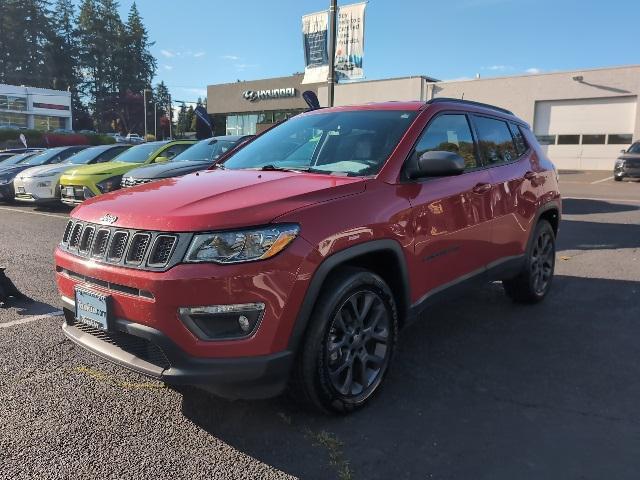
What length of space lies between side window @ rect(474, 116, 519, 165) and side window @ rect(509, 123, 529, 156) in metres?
0.08

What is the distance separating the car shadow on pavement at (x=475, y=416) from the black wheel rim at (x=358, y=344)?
0.19 metres

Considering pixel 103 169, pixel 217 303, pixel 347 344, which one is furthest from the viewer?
pixel 103 169

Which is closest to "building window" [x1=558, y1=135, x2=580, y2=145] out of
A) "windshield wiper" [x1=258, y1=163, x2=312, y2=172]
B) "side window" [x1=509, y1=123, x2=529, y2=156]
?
"side window" [x1=509, y1=123, x2=529, y2=156]

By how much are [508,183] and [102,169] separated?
9153mm

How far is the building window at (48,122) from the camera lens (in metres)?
66.2

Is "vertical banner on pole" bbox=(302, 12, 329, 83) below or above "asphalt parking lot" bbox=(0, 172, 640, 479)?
above

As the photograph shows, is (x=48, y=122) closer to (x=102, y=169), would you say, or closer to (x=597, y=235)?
(x=102, y=169)

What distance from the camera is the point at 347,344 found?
304 centimetres

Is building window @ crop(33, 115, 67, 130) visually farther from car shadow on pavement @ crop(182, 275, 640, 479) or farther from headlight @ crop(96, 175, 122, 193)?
car shadow on pavement @ crop(182, 275, 640, 479)

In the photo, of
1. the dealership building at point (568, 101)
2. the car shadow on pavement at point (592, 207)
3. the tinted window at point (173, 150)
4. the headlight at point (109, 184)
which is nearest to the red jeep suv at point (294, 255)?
the headlight at point (109, 184)

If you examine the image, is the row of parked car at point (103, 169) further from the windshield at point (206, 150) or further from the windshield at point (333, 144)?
the windshield at point (333, 144)

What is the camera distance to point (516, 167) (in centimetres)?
473

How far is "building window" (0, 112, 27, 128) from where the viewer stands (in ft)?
203

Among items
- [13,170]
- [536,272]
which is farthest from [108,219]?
[13,170]
